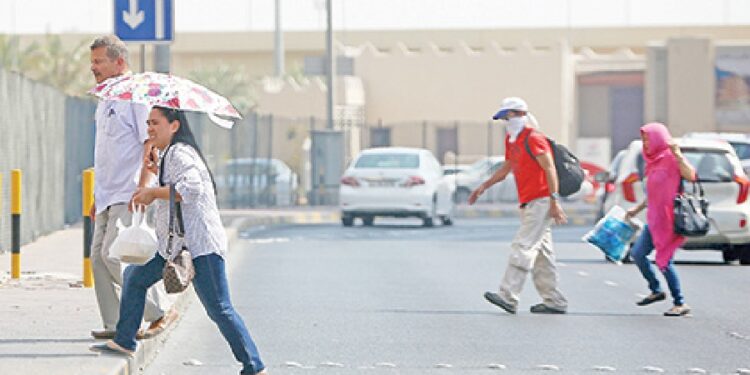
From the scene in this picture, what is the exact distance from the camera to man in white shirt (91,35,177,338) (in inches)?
447

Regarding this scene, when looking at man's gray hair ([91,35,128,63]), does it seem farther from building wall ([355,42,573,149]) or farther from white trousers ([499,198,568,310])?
building wall ([355,42,573,149])

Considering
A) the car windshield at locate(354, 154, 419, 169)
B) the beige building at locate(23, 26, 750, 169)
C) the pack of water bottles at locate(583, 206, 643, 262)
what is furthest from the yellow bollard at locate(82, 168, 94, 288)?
the beige building at locate(23, 26, 750, 169)

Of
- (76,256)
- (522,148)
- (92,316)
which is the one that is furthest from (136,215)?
(76,256)

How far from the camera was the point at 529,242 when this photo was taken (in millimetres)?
14656

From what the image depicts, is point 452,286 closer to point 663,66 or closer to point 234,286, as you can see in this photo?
point 234,286

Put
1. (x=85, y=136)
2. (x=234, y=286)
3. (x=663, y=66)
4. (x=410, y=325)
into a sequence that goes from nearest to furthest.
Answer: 1. (x=410, y=325)
2. (x=234, y=286)
3. (x=85, y=136)
4. (x=663, y=66)

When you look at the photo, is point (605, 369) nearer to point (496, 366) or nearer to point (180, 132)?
point (496, 366)

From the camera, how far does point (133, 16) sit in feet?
52.1

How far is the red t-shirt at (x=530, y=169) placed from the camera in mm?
14680

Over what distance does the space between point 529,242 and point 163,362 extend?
12.9 feet

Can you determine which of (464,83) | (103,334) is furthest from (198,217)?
(464,83)

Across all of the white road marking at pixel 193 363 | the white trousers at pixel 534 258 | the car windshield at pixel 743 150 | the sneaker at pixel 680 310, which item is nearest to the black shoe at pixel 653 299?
the sneaker at pixel 680 310

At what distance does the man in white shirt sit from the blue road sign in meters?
4.26

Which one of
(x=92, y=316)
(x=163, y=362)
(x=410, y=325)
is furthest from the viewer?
(x=410, y=325)
